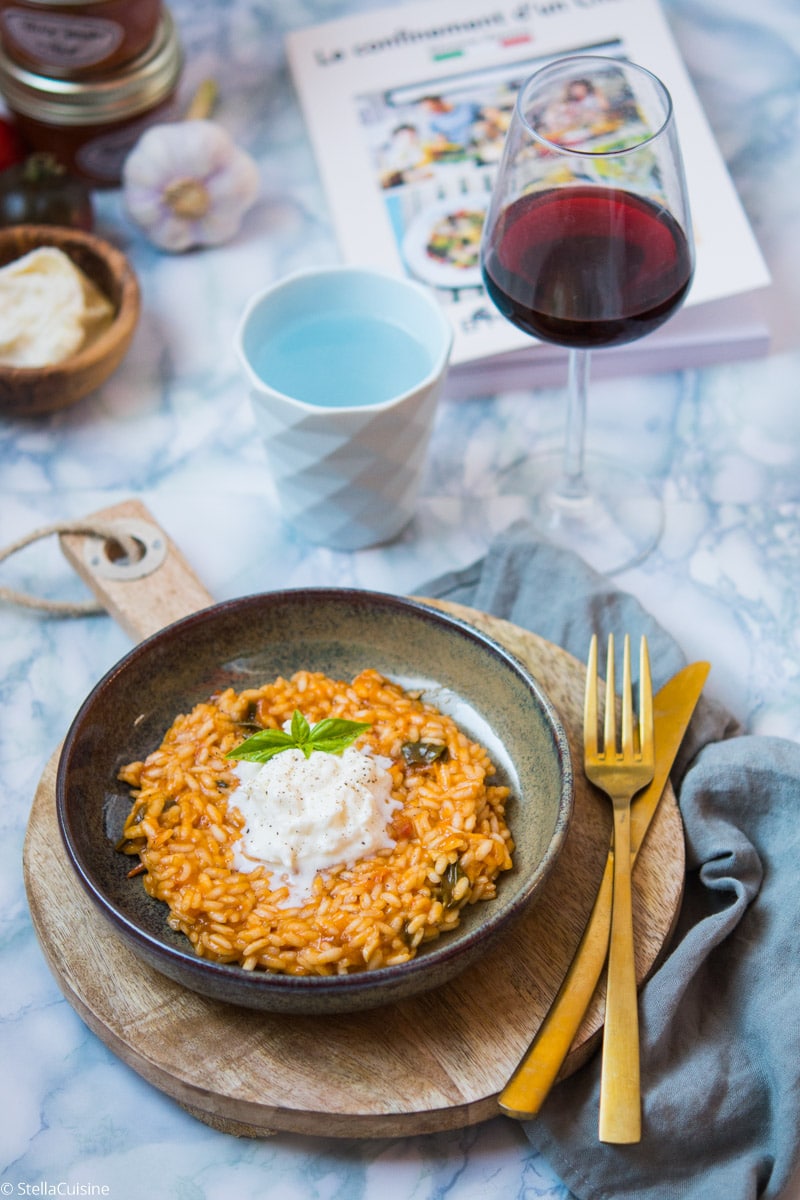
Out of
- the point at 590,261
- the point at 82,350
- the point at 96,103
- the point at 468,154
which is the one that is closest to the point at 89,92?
the point at 96,103

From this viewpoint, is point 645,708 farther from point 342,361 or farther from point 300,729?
point 342,361

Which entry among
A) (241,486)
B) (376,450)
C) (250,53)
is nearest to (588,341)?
(376,450)

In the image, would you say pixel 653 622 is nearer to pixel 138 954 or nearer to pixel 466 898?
pixel 466 898

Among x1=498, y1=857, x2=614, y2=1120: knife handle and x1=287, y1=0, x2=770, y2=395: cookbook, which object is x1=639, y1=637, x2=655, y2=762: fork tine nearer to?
x1=498, y1=857, x2=614, y2=1120: knife handle

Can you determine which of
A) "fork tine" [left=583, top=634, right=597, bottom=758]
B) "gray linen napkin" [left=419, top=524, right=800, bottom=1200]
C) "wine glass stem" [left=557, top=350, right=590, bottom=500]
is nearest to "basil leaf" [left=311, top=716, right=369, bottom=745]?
"fork tine" [left=583, top=634, right=597, bottom=758]

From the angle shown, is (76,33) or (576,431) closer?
(576,431)

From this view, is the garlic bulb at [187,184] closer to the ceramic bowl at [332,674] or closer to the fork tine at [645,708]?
the ceramic bowl at [332,674]
